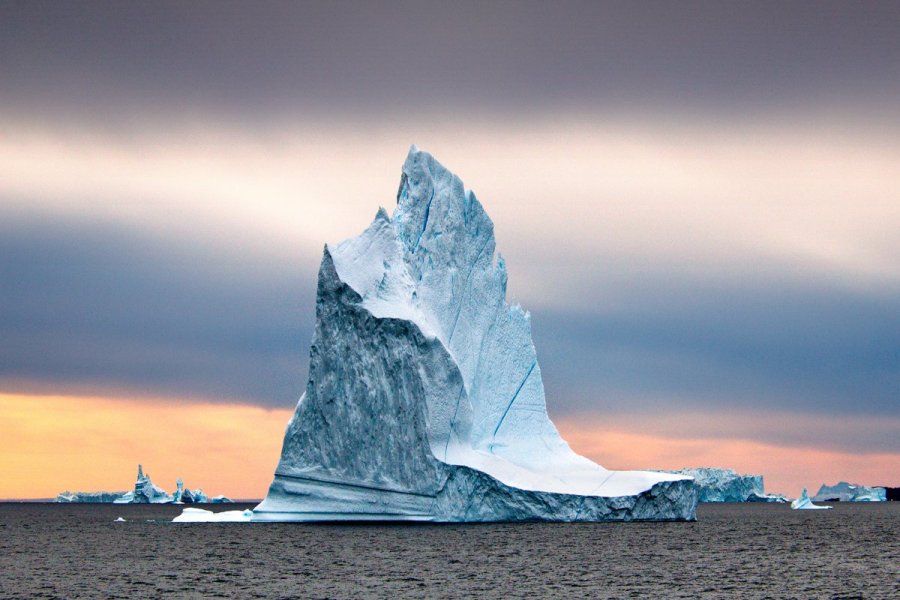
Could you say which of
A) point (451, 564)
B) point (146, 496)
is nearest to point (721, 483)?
point (146, 496)

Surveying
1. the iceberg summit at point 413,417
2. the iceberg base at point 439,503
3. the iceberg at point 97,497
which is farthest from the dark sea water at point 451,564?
the iceberg at point 97,497

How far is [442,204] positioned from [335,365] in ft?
27.3

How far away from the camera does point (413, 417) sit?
38219 millimetres

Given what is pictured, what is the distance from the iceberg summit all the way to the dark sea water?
1.22 meters

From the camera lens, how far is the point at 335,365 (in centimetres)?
3847

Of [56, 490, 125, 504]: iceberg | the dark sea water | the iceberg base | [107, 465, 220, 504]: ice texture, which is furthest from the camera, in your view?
[56, 490, 125, 504]: iceberg

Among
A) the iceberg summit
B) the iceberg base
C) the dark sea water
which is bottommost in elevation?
the dark sea water

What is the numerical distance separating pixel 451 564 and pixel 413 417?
8.21 m

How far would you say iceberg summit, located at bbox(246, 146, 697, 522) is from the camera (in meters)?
38.2

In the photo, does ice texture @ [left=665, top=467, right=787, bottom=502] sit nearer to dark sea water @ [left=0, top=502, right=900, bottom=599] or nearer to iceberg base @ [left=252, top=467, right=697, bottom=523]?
dark sea water @ [left=0, top=502, right=900, bottom=599]

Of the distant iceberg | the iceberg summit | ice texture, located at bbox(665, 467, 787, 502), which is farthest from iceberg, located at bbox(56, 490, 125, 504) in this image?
the iceberg summit

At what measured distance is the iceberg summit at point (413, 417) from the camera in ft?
125

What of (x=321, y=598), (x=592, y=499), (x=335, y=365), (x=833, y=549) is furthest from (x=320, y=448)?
(x=833, y=549)

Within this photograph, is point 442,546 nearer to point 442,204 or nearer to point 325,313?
point 325,313
